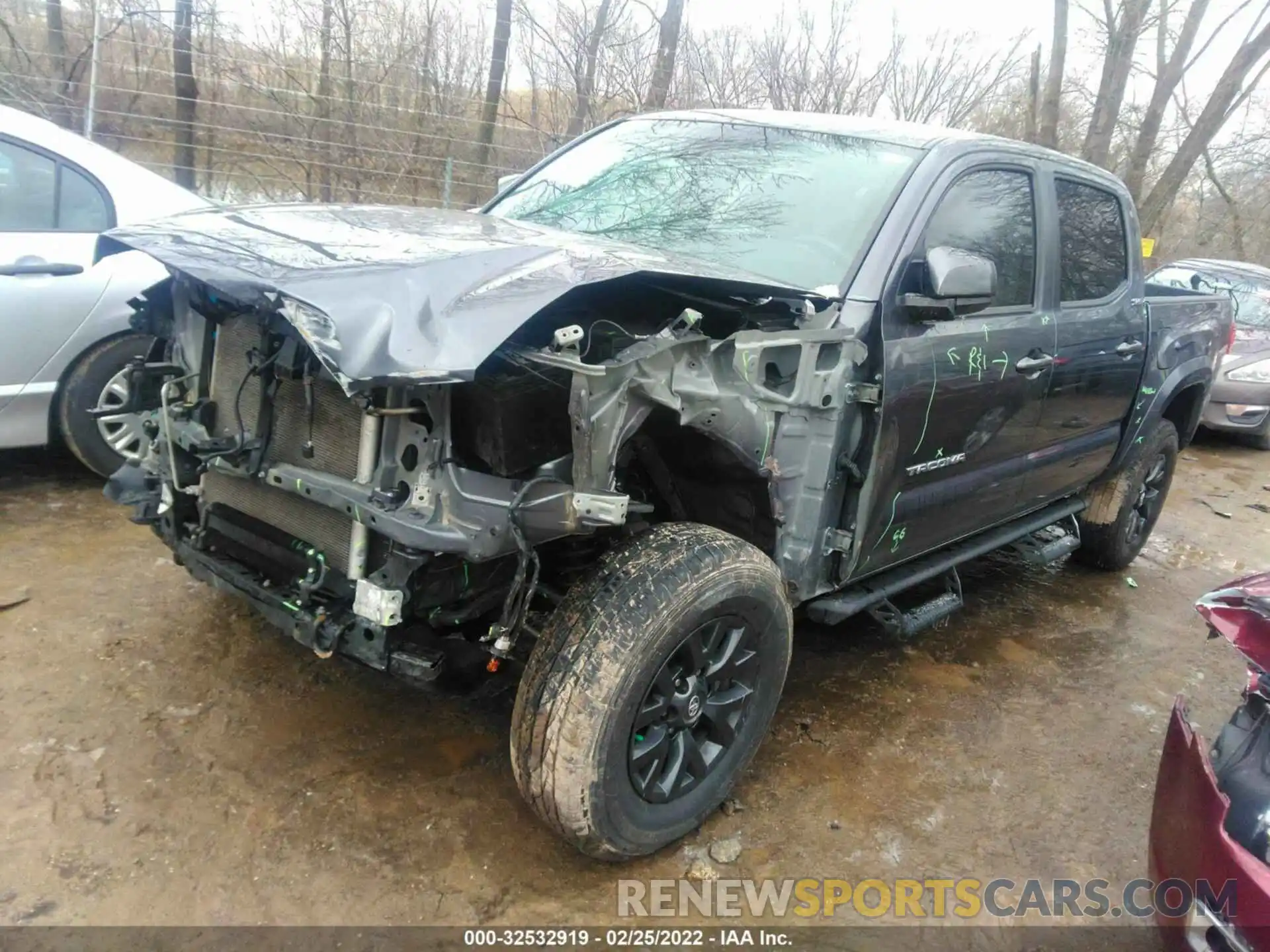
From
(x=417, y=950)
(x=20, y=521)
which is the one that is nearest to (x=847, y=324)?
(x=417, y=950)

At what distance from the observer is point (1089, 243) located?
12.6 ft

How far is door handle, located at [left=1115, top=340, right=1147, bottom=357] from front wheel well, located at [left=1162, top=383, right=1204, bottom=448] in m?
0.90

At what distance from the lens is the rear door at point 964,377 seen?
284 centimetres

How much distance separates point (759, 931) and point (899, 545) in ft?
4.61

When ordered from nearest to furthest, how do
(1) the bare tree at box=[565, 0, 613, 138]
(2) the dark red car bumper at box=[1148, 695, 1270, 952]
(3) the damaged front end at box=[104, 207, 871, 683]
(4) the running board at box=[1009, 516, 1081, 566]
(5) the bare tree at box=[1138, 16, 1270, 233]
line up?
(2) the dark red car bumper at box=[1148, 695, 1270, 952] → (3) the damaged front end at box=[104, 207, 871, 683] → (4) the running board at box=[1009, 516, 1081, 566] → (1) the bare tree at box=[565, 0, 613, 138] → (5) the bare tree at box=[1138, 16, 1270, 233]

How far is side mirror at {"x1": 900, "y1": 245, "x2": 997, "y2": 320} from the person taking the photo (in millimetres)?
2688

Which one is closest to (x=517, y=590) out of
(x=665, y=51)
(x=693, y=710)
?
(x=693, y=710)

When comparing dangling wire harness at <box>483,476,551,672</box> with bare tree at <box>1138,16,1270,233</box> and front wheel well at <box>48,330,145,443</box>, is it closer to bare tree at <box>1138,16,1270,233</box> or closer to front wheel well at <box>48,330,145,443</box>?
front wheel well at <box>48,330,145,443</box>

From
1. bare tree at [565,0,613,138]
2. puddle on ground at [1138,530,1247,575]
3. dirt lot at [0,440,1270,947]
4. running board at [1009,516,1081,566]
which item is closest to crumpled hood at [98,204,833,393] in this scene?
dirt lot at [0,440,1270,947]

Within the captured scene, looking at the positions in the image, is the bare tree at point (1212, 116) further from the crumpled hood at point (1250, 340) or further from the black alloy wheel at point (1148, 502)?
the black alloy wheel at point (1148, 502)

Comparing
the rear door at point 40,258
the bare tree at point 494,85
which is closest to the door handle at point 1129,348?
the rear door at point 40,258

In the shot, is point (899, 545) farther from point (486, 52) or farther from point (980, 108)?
point (980, 108)

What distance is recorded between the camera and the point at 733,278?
2402 mm

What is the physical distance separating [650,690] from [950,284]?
4.87ft
